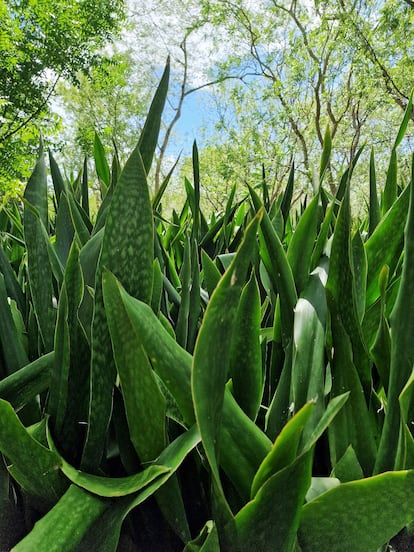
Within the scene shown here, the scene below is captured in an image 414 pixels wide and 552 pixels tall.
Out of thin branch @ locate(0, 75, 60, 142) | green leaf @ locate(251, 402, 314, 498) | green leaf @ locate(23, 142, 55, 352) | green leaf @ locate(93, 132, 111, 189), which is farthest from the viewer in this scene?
thin branch @ locate(0, 75, 60, 142)

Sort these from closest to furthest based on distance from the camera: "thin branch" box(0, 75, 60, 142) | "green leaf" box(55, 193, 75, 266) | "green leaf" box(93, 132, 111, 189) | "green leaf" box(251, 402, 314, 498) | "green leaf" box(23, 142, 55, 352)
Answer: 1. "green leaf" box(251, 402, 314, 498)
2. "green leaf" box(23, 142, 55, 352)
3. "green leaf" box(55, 193, 75, 266)
4. "green leaf" box(93, 132, 111, 189)
5. "thin branch" box(0, 75, 60, 142)

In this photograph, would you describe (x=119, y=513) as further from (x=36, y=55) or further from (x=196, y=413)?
(x=36, y=55)

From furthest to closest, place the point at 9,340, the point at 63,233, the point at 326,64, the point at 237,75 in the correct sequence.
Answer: the point at 237,75 → the point at 326,64 → the point at 63,233 → the point at 9,340

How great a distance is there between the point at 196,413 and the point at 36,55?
856cm

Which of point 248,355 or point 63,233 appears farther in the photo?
point 63,233

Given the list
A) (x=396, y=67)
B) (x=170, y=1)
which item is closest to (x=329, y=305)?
(x=396, y=67)

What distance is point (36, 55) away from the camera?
7371 millimetres

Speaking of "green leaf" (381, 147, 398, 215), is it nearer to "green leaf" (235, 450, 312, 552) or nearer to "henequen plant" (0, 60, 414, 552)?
"henequen plant" (0, 60, 414, 552)

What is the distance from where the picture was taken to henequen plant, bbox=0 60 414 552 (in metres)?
0.15

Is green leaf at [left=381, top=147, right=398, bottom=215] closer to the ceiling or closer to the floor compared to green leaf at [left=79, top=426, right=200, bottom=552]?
closer to the ceiling

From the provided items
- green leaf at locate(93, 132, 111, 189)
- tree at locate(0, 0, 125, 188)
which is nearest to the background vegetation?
tree at locate(0, 0, 125, 188)

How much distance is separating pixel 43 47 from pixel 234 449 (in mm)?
8619

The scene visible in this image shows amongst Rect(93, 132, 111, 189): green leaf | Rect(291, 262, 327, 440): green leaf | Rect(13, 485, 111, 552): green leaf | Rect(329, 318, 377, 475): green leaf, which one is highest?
Rect(93, 132, 111, 189): green leaf

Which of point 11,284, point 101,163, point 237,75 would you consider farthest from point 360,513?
point 237,75
